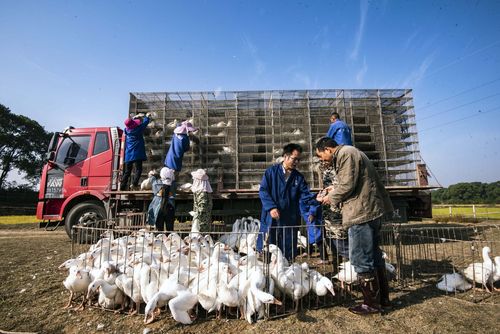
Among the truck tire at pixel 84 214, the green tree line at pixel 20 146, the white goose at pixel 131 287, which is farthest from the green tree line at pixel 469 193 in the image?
the green tree line at pixel 20 146

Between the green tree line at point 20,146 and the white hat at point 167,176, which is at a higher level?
the green tree line at point 20,146

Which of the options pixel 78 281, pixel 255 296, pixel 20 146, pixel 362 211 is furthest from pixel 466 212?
pixel 20 146

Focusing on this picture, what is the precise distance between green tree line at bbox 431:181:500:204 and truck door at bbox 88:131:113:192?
52537mm

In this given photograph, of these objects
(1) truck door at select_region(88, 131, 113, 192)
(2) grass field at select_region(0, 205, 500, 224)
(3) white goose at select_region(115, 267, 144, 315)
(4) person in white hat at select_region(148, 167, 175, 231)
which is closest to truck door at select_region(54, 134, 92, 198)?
(1) truck door at select_region(88, 131, 113, 192)

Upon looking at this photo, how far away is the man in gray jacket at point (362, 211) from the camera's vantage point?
107 inches

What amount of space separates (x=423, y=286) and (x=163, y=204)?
187 inches

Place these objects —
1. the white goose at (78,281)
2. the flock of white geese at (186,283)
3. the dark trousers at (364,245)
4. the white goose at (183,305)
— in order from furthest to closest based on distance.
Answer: the white goose at (78,281) < the dark trousers at (364,245) < the flock of white geese at (186,283) < the white goose at (183,305)

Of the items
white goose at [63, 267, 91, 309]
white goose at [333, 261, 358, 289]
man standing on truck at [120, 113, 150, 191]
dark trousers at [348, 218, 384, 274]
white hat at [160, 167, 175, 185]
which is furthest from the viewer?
man standing on truck at [120, 113, 150, 191]

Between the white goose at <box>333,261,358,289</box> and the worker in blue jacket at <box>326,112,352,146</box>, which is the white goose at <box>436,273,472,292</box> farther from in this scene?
the worker in blue jacket at <box>326,112,352,146</box>

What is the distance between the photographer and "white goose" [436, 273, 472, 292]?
11.3 ft

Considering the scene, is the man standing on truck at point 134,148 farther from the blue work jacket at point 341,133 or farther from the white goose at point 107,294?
the blue work jacket at point 341,133

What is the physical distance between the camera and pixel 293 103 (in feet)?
24.3

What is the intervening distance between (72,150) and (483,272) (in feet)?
29.4

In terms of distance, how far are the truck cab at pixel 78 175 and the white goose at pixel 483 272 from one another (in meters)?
7.34
